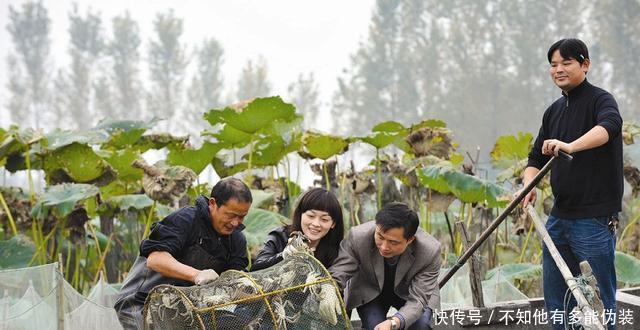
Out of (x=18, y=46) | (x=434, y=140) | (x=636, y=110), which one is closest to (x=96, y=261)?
(x=434, y=140)

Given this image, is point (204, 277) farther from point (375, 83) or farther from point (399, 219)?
point (375, 83)

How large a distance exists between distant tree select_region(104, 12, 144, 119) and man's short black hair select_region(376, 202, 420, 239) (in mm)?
33859

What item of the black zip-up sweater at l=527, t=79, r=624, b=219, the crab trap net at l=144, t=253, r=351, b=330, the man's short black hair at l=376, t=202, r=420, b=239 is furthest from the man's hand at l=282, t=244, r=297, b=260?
the black zip-up sweater at l=527, t=79, r=624, b=219

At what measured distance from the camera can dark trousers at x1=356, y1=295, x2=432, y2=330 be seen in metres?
3.45

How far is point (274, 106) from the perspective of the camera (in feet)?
19.4

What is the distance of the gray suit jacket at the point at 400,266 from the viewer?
3451mm

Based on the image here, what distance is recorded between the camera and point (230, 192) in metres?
3.20

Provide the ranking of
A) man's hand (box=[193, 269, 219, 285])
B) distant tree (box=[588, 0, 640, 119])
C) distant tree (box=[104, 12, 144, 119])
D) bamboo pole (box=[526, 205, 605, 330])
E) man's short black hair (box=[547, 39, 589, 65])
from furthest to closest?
distant tree (box=[104, 12, 144, 119]) → distant tree (box=[588, 0, 640, 119]) → man's short black hair (box=[547, 39, 589, 65]) → bamboo pole (box=[526, 205, 605, 330]) → man's hand (box=[193, 269, 219, 285])

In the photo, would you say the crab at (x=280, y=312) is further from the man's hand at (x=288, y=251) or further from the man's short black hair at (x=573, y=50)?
the man's short black hair at (x=573, y=50)

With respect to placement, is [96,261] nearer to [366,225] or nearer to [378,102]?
[366,225]

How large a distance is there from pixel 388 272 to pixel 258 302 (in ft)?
2.73

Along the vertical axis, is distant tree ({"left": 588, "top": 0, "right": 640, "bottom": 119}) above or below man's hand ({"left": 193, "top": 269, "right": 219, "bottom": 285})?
above

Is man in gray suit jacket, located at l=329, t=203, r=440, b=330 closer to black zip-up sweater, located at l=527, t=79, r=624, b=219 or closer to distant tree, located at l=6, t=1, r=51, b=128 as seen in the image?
black zip-up sweater, located at l=527, t=79, r=624, b=219

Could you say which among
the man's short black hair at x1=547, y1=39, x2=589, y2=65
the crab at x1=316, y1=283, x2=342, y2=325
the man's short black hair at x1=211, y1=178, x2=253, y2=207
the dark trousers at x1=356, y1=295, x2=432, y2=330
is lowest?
the dark trousers at x1=356, y1=295, x2=432, y2=330
